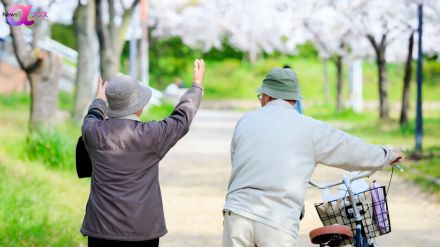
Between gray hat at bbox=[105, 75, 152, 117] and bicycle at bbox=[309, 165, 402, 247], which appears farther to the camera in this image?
bicycle at bbox=[309, 165, 402, 247]

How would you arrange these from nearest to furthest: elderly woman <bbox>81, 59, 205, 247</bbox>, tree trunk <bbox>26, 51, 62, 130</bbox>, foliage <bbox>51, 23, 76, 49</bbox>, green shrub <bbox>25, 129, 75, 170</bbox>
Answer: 1. elderly woman <bbox>81, 59, 205, 247</bbox>
2. green shrub <bbox>25, 129, 75, 170</bbox>
3. tree trunk <bbox>26, 51, 62, 130</bbox>
4. foliage <bbox>51, 23, 76, 49</bbox>

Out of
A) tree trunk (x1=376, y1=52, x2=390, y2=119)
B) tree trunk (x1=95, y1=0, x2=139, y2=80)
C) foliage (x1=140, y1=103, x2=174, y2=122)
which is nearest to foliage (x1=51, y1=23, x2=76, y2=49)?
foliage (x1=140, y1=103, x2=174, y2=122)

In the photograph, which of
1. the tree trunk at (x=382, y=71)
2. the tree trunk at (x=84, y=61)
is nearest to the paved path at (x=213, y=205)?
the tree trunk at (x=84, y=61)

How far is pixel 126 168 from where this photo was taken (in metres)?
5.14

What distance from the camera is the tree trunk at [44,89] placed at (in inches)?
605

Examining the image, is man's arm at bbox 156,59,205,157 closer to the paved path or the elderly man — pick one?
the elderly man

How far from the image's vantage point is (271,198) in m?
4.97

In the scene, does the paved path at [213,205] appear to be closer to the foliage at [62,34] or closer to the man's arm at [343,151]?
the man's arm at [343,151]

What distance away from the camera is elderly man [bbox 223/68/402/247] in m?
4.96

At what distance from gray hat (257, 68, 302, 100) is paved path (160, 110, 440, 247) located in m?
3.98

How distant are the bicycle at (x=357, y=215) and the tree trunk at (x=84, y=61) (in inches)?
A: 607

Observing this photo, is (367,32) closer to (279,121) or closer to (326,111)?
(326,111)

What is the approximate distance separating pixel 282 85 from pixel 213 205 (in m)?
6.79

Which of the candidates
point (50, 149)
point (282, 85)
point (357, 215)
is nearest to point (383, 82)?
point (50, 149)
